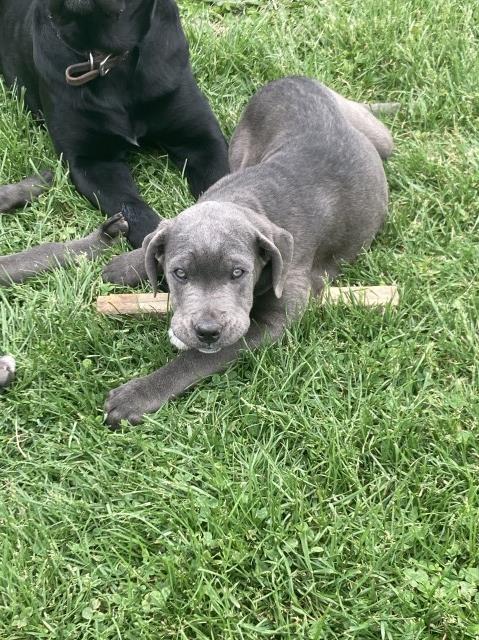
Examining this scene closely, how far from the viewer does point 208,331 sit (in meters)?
3.16

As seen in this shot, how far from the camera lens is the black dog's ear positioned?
336cm

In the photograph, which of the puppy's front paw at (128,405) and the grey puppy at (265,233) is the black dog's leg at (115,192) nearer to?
the grey puppy at (265,233)

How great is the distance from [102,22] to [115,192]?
2.89ft

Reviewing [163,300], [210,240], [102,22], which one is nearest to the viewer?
[210,240]

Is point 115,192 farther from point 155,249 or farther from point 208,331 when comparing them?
point 208,331

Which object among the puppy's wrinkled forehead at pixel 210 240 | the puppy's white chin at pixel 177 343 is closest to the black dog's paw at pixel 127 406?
the puppy's white chin at pixel 177 343

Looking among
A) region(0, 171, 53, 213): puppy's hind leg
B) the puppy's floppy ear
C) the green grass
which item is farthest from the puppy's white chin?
region(0, 171, 53, 213): puppy's hind leg

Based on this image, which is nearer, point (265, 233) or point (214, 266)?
point (214, 266)

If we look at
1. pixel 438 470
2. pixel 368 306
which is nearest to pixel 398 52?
pixel 368 306

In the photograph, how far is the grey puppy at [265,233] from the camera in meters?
3.26

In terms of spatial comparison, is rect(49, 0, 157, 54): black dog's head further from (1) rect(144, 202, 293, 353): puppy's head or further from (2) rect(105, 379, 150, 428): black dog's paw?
(2) rect(105, 379, 150, 428): black dog's paw

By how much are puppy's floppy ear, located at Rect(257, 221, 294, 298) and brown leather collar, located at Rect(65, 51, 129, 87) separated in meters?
1.41

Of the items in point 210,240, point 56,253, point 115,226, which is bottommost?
point 56,253

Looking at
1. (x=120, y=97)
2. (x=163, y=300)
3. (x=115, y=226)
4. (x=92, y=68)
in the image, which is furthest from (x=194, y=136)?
(x=163, y=300)
